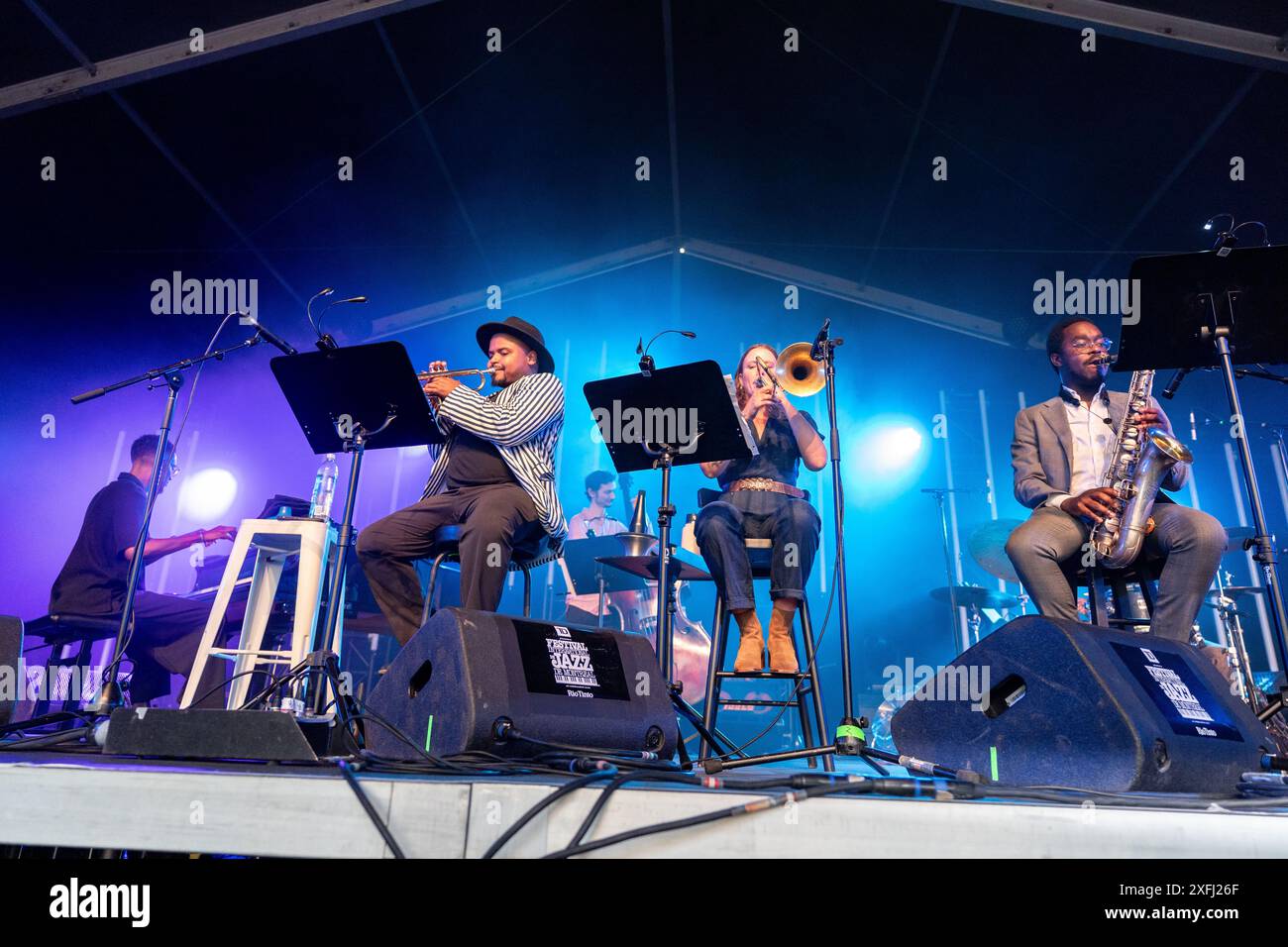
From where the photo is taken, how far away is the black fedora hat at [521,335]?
12.7ft

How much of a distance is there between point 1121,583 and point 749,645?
142cm

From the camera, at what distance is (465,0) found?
4723 millimetres

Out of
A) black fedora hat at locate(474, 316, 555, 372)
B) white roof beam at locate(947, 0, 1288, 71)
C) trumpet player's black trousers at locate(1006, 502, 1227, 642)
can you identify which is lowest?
trumpet player's black trousers at locate(1006, 502, 1227, 642)

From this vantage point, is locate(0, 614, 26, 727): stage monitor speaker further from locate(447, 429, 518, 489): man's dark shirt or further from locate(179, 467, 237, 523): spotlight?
locate(179, 467, 237, 523): spotlight

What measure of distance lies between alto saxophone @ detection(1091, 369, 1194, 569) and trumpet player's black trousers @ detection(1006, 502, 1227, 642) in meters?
0.05

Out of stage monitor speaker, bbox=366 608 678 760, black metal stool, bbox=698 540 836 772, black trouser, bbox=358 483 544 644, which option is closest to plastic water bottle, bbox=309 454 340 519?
black trouser, bbox=358 483 544 644

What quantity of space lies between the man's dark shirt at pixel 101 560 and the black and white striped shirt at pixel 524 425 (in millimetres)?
2430

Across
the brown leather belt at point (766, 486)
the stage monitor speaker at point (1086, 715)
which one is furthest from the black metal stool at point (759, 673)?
the stage monitor speaker at point (1086, 715)

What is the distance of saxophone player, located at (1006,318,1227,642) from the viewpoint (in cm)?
279

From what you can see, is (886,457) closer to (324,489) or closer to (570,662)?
(324,489)

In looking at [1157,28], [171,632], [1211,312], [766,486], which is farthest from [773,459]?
[171,632]

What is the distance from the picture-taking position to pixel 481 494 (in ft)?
11.1
